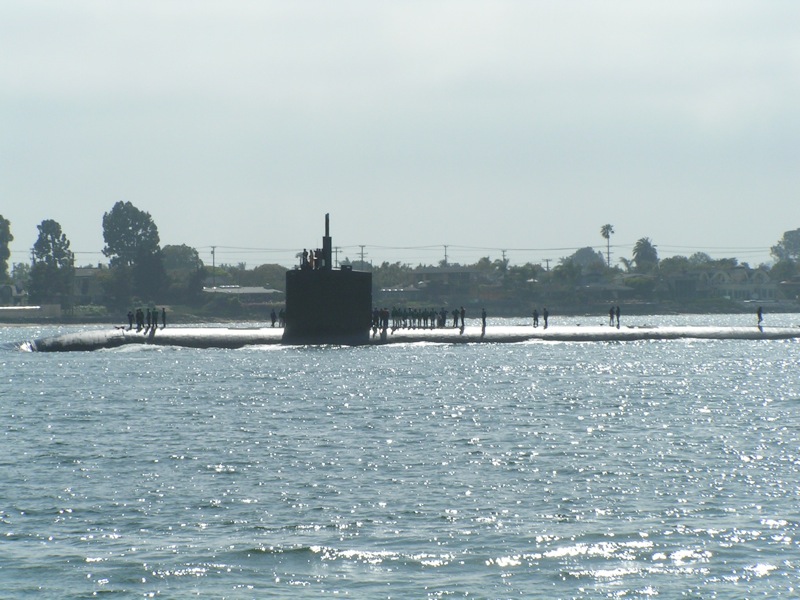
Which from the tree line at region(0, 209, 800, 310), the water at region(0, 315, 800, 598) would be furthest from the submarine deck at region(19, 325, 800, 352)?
the tree line at region(0, 209, 800, 310)

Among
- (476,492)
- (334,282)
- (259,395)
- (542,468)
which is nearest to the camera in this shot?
(476,492)

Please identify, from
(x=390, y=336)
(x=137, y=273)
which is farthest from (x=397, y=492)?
(x=137, y=273)

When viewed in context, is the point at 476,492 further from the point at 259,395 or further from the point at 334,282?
the point at 334,282

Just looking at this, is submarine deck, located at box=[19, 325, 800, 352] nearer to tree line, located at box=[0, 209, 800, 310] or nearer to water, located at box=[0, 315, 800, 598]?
water, located at box=[0, 315, 800, 598]

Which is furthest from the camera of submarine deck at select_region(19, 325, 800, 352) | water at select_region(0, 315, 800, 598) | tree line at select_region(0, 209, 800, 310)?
tree line at select_region(0, 209, 800, 310)

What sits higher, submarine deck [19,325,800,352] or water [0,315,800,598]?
submarine deck [19,325,800,352]

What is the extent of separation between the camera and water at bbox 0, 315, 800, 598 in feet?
50.4

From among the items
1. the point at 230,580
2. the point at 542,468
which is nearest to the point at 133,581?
the point at 230,580

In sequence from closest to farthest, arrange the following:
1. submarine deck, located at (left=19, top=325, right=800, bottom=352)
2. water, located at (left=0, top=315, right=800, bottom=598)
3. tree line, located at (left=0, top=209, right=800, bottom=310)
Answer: water, located at (left=0, top=315, right=800, bottom=598) → submarine deck, located at (left=19, top=325, right=800, bottom=352) → tree line, located at (left=0, top=209, right=800, bottom=310)

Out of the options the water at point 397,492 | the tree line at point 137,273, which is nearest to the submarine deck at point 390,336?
the water at point 397,492

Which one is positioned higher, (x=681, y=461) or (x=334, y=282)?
(x=334, y=282)

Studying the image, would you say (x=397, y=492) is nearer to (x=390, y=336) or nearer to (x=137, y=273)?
(x=390, y=336)

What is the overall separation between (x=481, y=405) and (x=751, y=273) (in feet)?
559

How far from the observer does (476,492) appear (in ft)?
68.0
